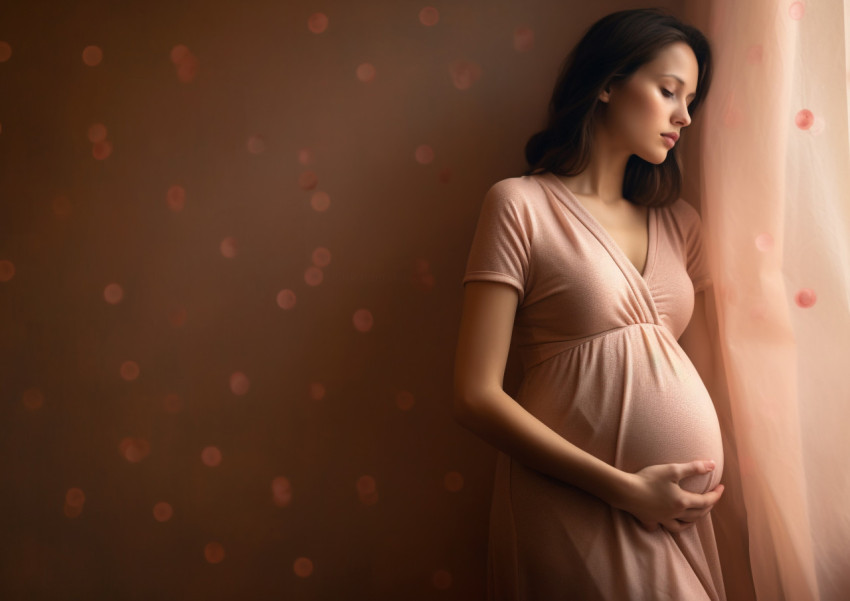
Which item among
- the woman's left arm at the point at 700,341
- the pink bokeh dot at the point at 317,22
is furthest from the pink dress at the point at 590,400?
the pink bokeh dot at the point at 317,22

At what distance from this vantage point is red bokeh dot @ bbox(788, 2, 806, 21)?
93cm

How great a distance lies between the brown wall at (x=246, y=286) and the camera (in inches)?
52.5

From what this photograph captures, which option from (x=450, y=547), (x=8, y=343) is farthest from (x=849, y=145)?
(x=8, y=343)

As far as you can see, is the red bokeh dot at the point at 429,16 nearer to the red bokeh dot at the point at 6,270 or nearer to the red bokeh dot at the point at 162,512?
the red bokeh dot at the point at 6,270

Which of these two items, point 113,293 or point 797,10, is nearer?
point 797,10

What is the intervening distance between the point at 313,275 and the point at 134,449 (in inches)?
19.1

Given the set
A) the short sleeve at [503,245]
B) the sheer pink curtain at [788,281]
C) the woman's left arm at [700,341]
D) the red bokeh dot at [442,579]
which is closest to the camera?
the sheer pink curtain at [788,281]

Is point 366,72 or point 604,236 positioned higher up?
point 366,72

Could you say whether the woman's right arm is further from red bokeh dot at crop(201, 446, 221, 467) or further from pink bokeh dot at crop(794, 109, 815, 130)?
red bokeh dot at crop(201, 446, 221, 467)

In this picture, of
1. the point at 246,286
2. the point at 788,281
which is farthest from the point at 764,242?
the point at 246,286

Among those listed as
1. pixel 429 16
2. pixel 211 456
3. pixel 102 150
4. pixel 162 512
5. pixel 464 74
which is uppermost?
pixel 429 16

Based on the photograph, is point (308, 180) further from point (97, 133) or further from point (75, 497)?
point (75, 497)

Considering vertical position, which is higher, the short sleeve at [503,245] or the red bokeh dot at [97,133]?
the red bokeh dot at [97,133]

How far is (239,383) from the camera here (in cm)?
136
